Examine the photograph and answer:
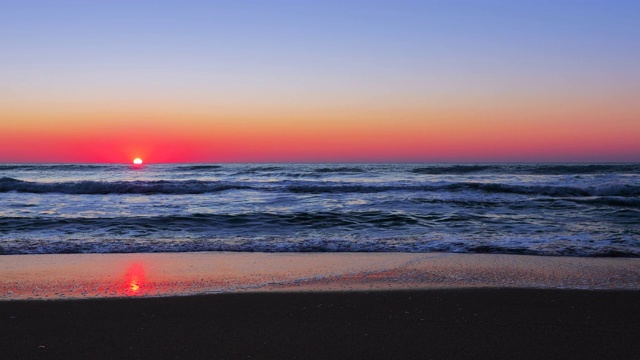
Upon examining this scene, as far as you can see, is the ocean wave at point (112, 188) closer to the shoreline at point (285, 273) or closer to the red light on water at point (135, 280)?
the shoreline at point (285, 273)

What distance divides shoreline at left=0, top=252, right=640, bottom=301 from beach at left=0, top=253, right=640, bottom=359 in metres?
0.02

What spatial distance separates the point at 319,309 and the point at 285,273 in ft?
5.94

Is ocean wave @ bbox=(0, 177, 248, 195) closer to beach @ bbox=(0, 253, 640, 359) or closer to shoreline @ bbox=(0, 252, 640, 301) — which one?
shoreline @ bbox=(0, 252, 640, 301)

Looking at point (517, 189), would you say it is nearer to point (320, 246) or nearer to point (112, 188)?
point (320, 246)

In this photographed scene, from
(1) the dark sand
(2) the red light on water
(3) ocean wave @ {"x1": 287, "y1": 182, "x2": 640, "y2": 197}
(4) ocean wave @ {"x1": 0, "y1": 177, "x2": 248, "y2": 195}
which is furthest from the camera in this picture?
(4) ocean wave @ {"x1": 0, "y1": 177, "x2": 248, "y2": 195}

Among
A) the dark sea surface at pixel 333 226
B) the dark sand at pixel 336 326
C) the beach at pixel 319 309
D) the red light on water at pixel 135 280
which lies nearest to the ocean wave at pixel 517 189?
the dark sea surface at pixel 333 226

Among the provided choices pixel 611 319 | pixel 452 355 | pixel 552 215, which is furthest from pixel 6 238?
pixel 552 215

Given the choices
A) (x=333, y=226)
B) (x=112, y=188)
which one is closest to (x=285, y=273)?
(x=333, y=226)

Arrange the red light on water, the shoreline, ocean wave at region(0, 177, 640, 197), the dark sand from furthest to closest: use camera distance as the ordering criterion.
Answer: ocean wave at region(0, 177, 640, 197) < the shoreline < the red light on water < the dark sand

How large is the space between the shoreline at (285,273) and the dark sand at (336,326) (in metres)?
0.40

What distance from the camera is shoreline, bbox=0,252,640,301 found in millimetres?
5535

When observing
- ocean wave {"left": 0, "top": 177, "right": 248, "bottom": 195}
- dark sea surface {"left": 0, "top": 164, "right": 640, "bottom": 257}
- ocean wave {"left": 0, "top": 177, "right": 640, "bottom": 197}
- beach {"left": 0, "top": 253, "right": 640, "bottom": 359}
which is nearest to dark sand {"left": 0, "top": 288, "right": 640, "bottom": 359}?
beach {"left": 0, "top": 253, "right": 640, "bottom": 359}

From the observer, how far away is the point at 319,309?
15.3ft

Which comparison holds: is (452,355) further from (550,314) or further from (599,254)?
(599,254)
